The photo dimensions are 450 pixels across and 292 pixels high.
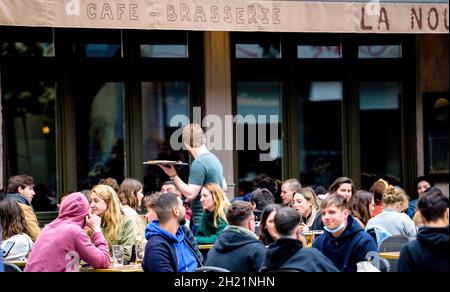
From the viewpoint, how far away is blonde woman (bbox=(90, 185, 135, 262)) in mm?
8375

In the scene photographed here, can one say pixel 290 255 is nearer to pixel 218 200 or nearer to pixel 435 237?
pixel 435 237

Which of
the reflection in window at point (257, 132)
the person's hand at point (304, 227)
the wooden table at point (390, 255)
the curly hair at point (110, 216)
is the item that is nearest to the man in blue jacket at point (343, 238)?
the wooden table at point (390, 255)

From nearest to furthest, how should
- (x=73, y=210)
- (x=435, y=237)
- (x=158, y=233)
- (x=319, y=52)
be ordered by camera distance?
1. (x=435, y=237)
2. (x=158, y=233)
3. (x=73, y=210)
4. (x=319, y=52)

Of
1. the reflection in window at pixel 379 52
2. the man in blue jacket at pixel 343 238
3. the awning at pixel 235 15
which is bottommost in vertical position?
the man in blue jacket at pixel 343 238

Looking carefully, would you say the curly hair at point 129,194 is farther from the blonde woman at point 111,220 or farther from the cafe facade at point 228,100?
the cafe facade at point 228,100

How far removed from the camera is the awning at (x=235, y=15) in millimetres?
10055

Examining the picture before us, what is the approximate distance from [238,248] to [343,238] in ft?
3.12

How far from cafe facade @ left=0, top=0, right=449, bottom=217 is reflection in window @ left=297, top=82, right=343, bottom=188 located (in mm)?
35

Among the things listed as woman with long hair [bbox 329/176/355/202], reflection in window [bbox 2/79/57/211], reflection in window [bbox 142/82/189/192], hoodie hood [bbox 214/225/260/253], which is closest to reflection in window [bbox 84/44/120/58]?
reflection in window [bbox 142/82/189/192]

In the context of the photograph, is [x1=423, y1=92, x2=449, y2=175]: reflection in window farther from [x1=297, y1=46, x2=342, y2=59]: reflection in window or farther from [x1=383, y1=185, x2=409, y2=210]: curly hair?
[x1=383, y1=185, x2=409, y2=210]: curly hair

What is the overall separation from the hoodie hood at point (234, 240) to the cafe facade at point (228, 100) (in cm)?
578

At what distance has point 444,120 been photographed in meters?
13.4

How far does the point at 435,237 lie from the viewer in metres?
5.08

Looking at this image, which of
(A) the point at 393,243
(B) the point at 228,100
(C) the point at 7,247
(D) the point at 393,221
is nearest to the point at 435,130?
(B) the point at 228,100
